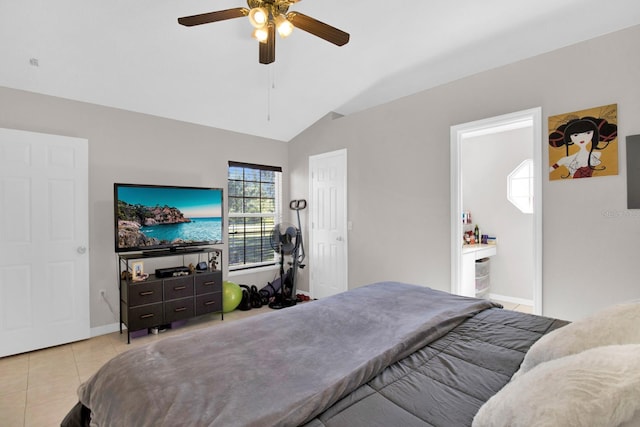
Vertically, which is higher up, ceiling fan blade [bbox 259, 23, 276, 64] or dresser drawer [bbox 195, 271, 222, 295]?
ceiling fan blade [bbox 259, 23, 276, 64]

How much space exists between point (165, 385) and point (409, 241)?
3.01 m

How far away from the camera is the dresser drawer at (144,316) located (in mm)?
3189

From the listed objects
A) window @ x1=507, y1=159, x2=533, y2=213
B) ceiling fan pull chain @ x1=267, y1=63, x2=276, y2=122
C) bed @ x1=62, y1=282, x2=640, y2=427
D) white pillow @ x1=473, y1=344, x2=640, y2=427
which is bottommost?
bed @ x1=62, y1=282, x2=640, y2=427

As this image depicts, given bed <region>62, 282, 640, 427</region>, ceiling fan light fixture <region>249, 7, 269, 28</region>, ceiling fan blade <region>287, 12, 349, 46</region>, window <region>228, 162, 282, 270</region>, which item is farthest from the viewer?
window <region>228, 162, 282, 270</region>

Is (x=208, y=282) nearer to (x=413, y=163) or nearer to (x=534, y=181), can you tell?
(x=413, y=163)

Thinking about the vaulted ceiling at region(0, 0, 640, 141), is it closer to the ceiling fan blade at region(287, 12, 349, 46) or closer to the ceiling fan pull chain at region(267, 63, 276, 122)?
the ceiling fan pull chain at region(267, 63, 276, 122)

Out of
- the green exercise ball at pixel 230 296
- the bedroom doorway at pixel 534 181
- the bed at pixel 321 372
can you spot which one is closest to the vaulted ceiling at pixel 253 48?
the bedroom doorway at pixel 534 181

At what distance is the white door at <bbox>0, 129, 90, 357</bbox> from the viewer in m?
2.88

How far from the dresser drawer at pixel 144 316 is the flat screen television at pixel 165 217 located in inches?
24.3

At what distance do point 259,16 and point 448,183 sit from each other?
2.37 m

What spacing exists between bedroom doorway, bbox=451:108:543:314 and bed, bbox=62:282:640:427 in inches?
47.9

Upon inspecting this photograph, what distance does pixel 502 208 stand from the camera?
457 cm

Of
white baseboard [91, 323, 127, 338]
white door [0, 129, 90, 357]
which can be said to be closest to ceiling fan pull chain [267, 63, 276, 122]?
white door [0, 129, 90, 357]

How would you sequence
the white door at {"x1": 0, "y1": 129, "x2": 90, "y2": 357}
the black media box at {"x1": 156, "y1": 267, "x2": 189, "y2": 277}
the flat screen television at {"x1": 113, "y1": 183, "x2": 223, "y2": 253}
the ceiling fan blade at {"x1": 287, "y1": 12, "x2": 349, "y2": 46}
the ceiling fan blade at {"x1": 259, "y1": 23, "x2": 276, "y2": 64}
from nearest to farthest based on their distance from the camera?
the ceiling fan blade at {"x1": 287, "y1": 12, "x2": 349, "y2": 46}
the ceiling fan blade at {"x1": 259, "y1": 23, "x2": 276, "y2": 64}
the white door at {"x1": 0, "y1": 129, "x2": 90, "y2": 357}
the flat screen television at {"x1": 113, "y1": 183, "x2": 223, "y2": 253}
the black media box at {"x1": 156, "y1": 267, "x2": 189, "y2": 277}
